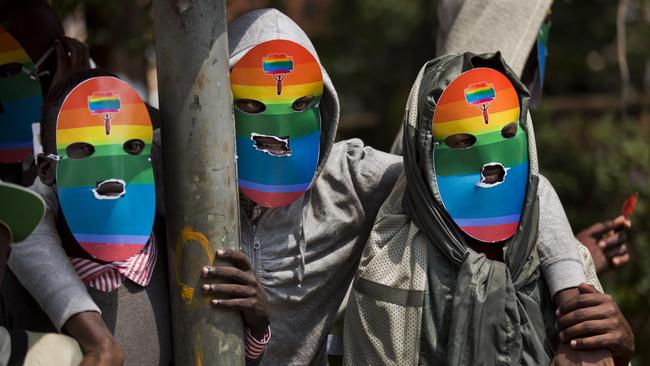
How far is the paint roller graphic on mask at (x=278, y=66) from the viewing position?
10.6 feet

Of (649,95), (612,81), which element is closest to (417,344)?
(649,95)

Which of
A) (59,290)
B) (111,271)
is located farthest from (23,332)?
(111,271)

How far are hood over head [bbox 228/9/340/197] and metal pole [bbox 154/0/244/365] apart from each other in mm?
487

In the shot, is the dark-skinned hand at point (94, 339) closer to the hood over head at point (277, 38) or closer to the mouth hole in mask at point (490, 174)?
the hood over head at point (277, 38)

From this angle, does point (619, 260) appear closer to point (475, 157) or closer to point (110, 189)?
point (475, 157)

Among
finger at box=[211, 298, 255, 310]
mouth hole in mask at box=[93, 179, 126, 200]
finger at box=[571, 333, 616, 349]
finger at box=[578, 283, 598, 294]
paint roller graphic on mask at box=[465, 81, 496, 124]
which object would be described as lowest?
finger at box=[571, 333, 616, 349]

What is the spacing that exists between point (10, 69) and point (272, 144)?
104 centimetres

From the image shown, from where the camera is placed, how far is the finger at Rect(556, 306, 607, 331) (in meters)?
3.06

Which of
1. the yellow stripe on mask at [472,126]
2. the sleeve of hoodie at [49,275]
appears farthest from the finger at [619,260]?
the sleeve of hoodie at [49,275]

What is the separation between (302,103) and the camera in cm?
329

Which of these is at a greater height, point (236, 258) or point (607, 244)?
point (236, 258)

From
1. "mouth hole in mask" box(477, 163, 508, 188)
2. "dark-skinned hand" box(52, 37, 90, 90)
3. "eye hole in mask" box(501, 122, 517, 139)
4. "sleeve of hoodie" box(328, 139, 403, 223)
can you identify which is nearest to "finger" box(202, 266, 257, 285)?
"sleeve of hoodie" box(328, 139, 403, 223)

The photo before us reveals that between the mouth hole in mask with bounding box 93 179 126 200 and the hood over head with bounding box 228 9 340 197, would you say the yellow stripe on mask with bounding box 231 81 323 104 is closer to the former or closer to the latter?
the hood over head with bounding box 228 9 340 197

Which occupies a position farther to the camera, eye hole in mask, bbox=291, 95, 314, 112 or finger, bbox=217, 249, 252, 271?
eye hole in mask, bbox=291, 95, 314, 112
